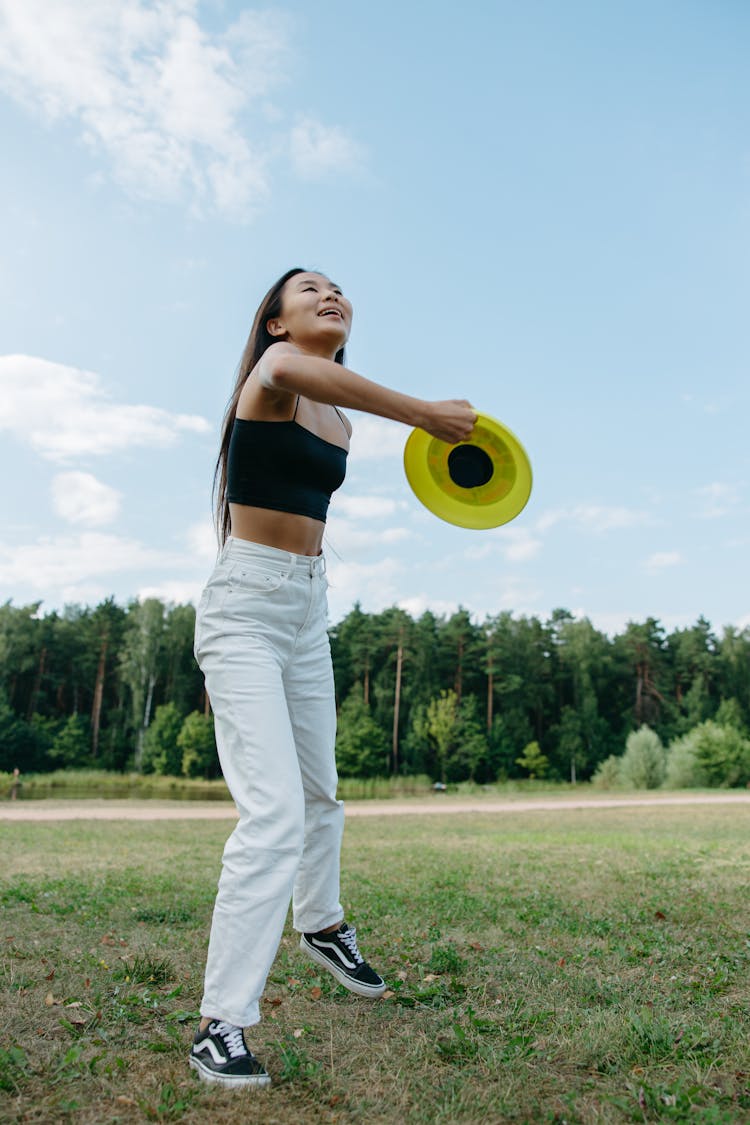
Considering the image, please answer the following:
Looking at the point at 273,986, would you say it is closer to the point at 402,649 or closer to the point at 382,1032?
the point at 382,1032

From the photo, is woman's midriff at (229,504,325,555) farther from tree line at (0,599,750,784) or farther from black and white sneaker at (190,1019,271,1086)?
tree line at (0,599,750,784)

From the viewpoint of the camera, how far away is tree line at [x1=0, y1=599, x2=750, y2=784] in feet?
164

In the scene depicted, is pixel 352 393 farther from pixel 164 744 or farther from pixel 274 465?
pixel 164 744

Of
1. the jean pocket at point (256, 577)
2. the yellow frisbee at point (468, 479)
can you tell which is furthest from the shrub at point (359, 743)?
the jean pocket at point (256, 577)

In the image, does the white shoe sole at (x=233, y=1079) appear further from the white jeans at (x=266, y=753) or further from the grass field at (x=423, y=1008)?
the white jeans at (x=266, y=753)

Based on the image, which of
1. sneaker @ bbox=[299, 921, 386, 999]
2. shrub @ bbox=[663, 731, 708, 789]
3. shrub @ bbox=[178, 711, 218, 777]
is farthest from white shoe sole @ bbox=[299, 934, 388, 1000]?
shrub @ bbox=[178, 711, 218, 777]

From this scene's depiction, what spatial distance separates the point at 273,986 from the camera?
3480 mm

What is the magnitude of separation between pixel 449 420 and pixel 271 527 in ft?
2.51

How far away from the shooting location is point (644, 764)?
37.6 metres

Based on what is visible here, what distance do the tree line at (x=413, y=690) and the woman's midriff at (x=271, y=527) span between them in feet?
152

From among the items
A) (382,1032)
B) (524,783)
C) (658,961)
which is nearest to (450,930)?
(658,961)

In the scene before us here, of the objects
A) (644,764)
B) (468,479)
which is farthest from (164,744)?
(468,479)

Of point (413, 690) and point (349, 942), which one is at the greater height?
point (413, 690)

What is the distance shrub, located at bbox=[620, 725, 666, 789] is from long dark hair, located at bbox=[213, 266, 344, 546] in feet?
123
